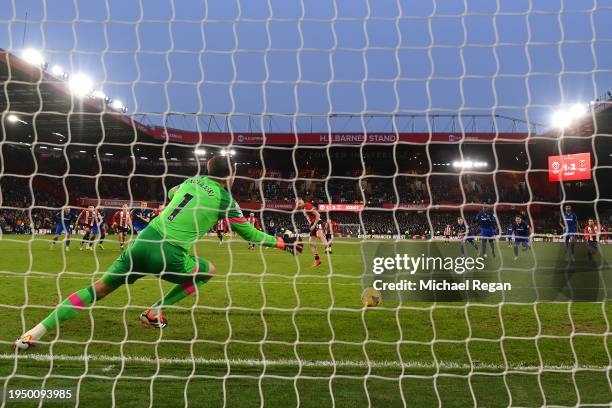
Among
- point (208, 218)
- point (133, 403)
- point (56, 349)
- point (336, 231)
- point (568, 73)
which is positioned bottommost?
point (133, 403)

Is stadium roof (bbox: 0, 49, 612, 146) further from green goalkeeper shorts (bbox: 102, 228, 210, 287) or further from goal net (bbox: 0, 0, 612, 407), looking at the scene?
green goalkeeper shorts (bbox: 102, 228, 210, 287)

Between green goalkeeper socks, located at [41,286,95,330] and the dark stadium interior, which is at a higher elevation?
the dark stadium interior

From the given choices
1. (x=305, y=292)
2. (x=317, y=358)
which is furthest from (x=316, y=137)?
(x=317, y=358)

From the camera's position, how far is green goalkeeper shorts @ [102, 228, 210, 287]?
14.4ft

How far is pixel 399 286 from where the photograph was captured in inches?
342

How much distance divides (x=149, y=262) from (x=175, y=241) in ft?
0.91

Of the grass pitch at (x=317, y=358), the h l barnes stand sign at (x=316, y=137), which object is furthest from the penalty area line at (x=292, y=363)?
the h l barnes stand sign at (x=316, y=137)

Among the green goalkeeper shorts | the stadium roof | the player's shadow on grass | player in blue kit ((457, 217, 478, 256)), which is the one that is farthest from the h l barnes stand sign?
the green goalkeeper shorts

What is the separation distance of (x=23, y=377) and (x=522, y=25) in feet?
18.2

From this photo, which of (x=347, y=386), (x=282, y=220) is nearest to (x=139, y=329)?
(x=347, y=386)

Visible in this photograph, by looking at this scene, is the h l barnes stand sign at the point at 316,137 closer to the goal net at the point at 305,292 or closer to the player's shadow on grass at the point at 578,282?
the player's shadow on grass at the point at 578,282

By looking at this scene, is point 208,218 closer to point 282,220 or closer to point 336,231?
point 336,231

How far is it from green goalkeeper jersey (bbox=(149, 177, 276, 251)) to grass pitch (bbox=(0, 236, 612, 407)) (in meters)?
0.61

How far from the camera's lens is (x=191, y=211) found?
4.51 m
